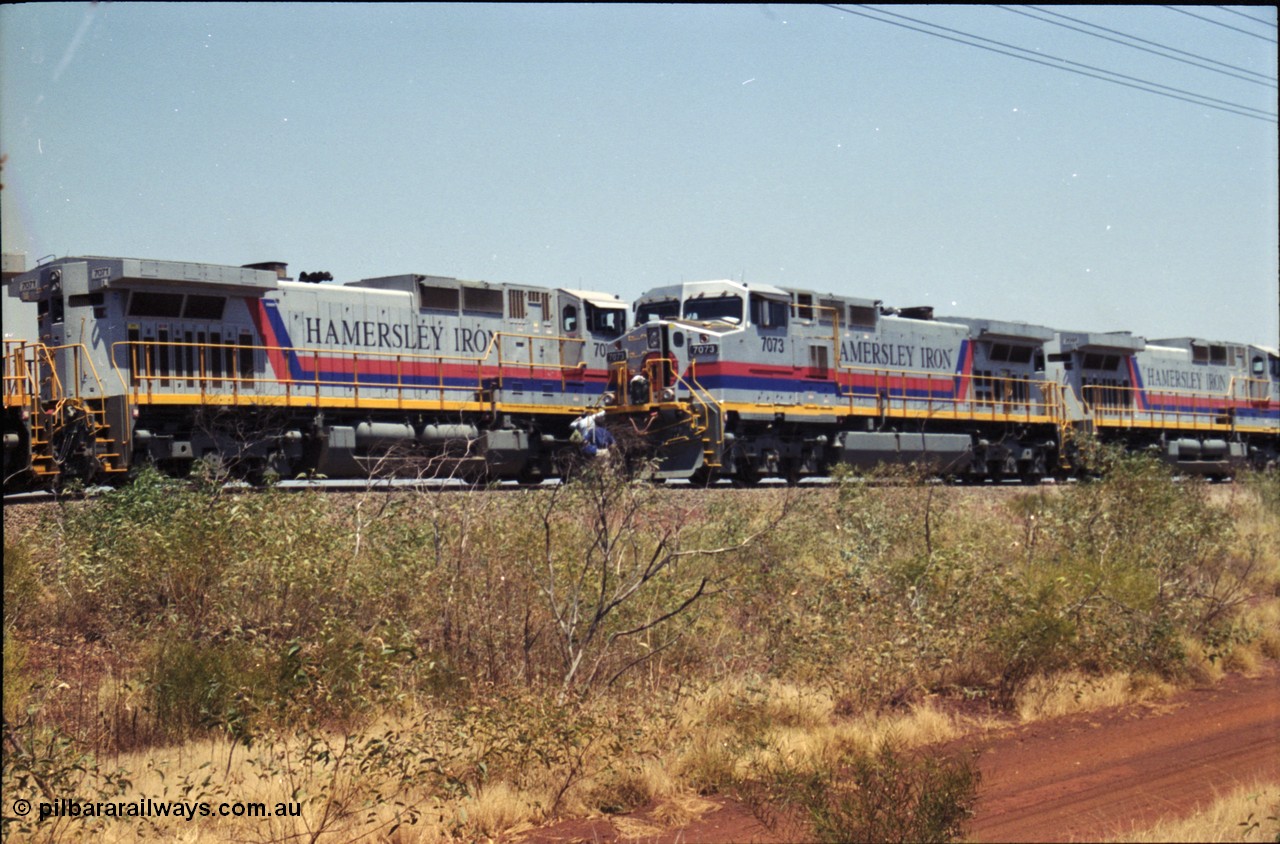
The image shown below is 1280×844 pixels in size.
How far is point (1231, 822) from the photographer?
270 inches

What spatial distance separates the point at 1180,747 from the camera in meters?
9.86

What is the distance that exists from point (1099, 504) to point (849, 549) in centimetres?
420

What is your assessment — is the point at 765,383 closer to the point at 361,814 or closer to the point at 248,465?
the point at 248,465

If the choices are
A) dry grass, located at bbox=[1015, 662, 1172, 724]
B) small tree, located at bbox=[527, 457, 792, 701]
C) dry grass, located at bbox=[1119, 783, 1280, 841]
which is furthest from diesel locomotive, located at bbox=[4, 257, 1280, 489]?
dry grass, located at bbox=[1119, 783, 1280, 841]

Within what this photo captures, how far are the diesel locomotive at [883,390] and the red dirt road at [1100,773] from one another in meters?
10.1

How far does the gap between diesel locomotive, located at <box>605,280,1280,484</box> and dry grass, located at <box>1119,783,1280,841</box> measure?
1324 cm

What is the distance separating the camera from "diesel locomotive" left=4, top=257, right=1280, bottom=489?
17.9 m

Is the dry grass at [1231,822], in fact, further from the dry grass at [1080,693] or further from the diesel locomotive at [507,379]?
the diesel locomotive at [507,379]

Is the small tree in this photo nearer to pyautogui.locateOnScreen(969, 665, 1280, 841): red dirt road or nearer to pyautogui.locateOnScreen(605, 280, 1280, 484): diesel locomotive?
pyautogui.locateOnScreen(969, 665, 1280, 841): red dirt road

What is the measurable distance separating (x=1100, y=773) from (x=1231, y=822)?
206 cm

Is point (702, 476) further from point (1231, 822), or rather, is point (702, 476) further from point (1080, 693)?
point (1231, 822)

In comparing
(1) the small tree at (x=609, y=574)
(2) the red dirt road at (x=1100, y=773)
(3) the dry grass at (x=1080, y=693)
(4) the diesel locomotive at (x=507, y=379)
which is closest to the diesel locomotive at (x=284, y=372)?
(4) the diesel locomotive at (x=507, y=379)

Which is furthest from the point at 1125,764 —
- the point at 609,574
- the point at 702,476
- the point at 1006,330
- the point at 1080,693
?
the point at 1006,330

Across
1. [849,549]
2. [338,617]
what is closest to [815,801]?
[338,617]
